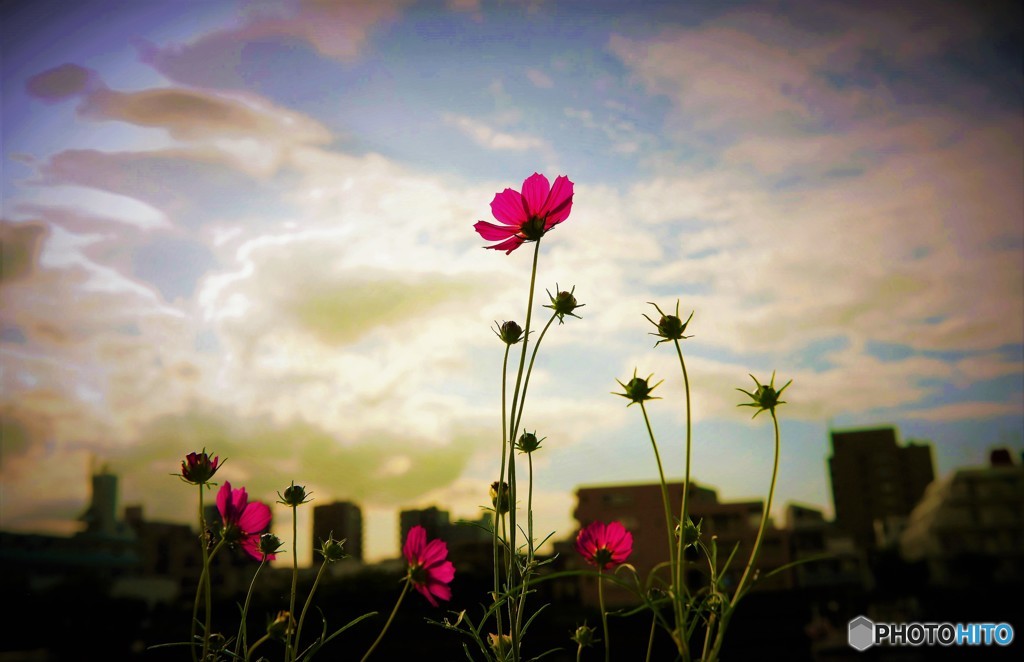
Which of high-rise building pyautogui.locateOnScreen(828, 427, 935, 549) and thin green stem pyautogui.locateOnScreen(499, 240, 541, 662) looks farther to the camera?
high-rise building pyautogui.locateOnScreen(828, 427, 935, 549)

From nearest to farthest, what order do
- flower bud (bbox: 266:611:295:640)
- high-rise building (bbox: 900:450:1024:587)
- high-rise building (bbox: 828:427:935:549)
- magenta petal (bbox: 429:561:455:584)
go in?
flower bud (bbox: 266:611:295:640) → magenta petal (bbox: 429:561:455:584) → high-rise building (bbox: 900:450:1024:587) → high-rise building (bbox: 828:427:935:549)

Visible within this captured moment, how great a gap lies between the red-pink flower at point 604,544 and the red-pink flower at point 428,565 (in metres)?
0.17

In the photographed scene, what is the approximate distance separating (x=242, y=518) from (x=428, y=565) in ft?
0.65

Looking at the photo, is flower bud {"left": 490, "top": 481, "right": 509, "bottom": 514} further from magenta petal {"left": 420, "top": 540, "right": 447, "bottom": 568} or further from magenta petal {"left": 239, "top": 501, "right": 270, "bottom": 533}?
magenta petal {"left": 239, "top": 501, "right": 270, "bottom": 533}

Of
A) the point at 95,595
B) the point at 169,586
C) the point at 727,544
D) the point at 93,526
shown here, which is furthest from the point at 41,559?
the point at 727,544

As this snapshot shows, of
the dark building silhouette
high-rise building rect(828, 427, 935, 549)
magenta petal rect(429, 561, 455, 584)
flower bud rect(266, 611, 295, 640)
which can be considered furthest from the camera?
→ high-rise building rect(828, 427, 935, 549)

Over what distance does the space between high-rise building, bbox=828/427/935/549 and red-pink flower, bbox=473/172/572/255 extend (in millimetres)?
51556

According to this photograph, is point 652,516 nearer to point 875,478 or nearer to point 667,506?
point 667,506

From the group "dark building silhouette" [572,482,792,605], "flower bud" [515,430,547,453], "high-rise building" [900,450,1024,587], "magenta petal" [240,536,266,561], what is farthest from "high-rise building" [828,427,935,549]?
"magenta petal" [240,536,266,561]

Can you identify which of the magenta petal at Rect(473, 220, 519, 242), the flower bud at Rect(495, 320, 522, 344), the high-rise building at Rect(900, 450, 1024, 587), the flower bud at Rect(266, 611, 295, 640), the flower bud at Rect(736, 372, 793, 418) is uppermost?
Answer: the magenta petal at Rect(473, 220, 519, 242)

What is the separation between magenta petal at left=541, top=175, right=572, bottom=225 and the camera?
757 millimetres

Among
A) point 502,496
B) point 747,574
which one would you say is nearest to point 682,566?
point 747,574

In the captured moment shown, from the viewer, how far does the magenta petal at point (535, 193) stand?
783 mm

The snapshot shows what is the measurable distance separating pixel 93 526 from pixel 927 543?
34.0 m
